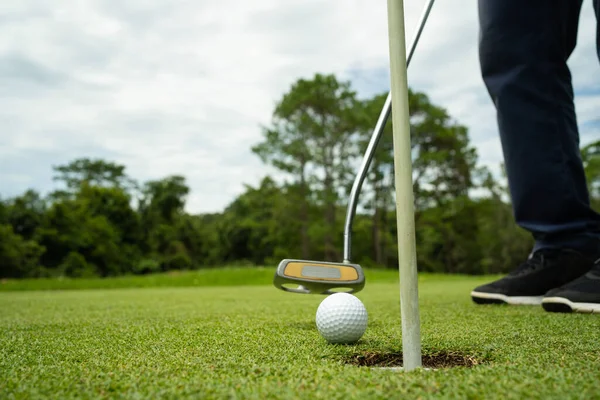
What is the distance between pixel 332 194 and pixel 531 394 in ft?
65.9

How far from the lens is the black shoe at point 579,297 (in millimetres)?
1816

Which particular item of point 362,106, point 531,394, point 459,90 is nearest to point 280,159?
point 362,106

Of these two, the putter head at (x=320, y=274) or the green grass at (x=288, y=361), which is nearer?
the green grass at (x=288, y=361)

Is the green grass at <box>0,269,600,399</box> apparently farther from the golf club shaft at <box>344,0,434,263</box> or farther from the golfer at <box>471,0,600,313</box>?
the golfer at <box>471,0,600,313</box>

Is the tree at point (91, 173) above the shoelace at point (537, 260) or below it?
above

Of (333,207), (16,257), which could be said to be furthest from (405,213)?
(333,207)

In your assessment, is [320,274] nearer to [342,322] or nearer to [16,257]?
[342,322]

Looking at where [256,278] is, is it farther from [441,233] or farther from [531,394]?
[441,233]

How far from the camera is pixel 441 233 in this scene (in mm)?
24094

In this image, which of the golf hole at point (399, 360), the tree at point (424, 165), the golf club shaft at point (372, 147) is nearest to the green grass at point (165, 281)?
the golf club shaft at point (372, 147)

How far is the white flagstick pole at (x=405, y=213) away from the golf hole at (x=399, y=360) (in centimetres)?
20

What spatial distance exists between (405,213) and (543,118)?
170 centimetres

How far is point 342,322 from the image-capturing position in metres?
1.34

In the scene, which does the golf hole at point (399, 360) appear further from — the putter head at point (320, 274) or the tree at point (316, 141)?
the tree at point (316, 141)
